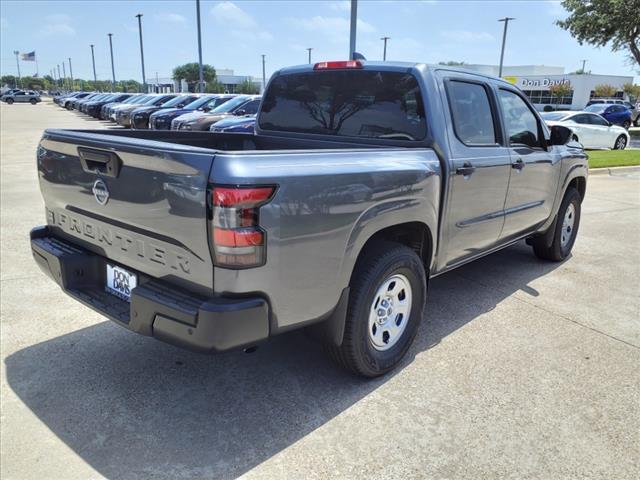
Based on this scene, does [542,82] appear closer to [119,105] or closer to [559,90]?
[559,90]

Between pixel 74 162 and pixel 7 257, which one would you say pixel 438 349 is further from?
pixel 7 257

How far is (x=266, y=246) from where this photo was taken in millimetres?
2295

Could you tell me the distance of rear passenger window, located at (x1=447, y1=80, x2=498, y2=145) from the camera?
369 cm

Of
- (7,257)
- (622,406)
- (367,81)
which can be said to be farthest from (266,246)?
(7,257)

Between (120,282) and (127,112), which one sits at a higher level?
(127,112)

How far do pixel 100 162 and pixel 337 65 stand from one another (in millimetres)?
1948

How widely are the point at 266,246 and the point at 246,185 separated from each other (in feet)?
0.97

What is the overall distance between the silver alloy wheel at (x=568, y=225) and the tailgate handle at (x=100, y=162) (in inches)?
191

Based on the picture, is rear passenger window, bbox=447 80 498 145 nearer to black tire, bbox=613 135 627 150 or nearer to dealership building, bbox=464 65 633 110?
black tire, bbox=613 135 627 150

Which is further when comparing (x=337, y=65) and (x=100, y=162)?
(x=337, y=65)

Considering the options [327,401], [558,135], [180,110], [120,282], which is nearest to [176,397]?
[120,282]

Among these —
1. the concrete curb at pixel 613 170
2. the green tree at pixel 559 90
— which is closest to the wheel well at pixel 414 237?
the concrete curb at pixel 613 170

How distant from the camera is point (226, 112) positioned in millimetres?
16328

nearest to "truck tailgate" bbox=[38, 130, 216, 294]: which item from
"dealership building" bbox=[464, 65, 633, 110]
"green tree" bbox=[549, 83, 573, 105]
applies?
"dealership building" bbox=[464, 65, 633, 110]
